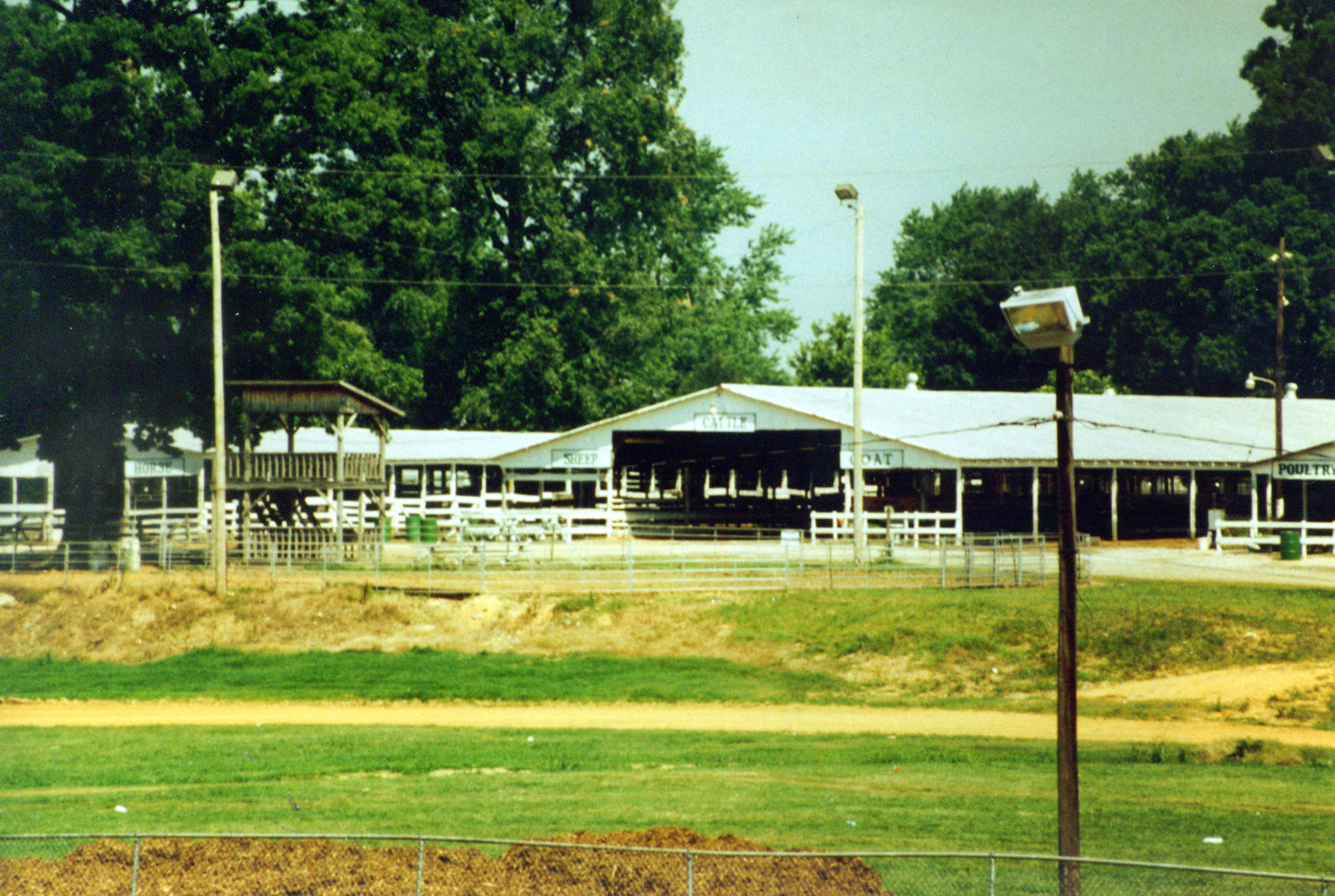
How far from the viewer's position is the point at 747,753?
1792 cm

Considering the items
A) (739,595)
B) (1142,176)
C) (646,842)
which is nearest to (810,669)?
(739,595)

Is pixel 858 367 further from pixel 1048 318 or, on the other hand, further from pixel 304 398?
pixel 1048 318

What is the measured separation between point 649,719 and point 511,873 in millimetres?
10219

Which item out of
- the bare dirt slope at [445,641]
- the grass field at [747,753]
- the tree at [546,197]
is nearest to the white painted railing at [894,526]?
the grass field at [747,753]

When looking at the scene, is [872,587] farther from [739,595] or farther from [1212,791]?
[1212,791]

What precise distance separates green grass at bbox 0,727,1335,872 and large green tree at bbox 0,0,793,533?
1974 cm

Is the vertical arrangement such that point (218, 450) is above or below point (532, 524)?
above

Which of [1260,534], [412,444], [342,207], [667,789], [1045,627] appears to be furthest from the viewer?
[412,444]

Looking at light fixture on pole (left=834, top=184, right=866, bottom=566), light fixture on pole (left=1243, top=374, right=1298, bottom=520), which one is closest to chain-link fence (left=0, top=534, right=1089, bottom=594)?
light fixture on pole (left=834, top=184, right=866, bottom=566)

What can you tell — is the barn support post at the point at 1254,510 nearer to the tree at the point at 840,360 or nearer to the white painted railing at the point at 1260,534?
the white painted railing at the point at 1260,534

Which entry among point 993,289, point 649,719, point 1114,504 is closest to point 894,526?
point 1114,504

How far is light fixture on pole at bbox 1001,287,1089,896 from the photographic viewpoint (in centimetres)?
1002

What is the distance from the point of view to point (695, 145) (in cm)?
6819

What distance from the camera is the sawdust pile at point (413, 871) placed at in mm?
10695
